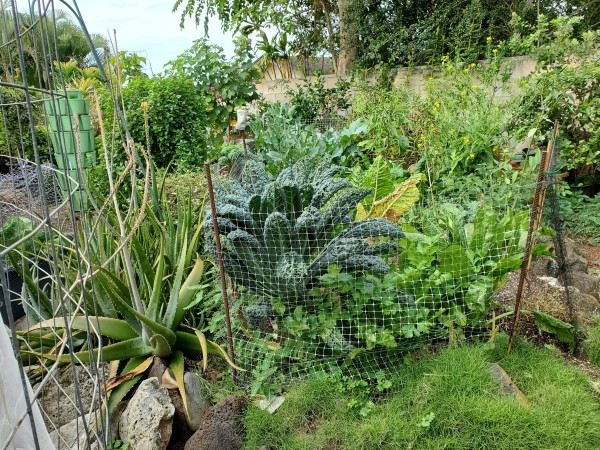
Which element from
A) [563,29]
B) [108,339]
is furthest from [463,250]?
[563,29]

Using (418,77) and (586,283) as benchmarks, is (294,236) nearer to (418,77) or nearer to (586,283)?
A: (586,283)

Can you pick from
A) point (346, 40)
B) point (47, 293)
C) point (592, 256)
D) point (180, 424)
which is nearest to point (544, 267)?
point (592, 256)

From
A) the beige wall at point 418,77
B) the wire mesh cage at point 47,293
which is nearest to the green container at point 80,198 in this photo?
the wire mesh cage at point 47,293

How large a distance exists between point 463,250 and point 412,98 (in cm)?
385

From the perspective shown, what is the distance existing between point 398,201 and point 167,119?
284 centimetres

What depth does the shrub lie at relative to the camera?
190 inches

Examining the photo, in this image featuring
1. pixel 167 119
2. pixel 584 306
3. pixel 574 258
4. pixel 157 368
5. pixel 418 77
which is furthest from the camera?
pixel 418 77

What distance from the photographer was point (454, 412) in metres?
2.07

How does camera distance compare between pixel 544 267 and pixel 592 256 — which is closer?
pixel 544 267

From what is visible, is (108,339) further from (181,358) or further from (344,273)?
(344,273)

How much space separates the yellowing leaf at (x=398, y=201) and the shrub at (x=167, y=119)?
247 cm

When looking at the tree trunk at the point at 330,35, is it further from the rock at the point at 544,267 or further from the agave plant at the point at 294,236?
the agave plant at the point at 294,236

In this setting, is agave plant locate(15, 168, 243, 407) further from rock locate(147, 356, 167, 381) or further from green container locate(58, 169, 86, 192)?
green container locate(58, 169, 86, 192)

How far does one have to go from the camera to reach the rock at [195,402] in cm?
245
